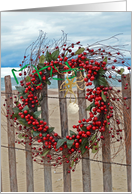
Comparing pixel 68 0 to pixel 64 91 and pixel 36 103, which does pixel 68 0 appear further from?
pixel 36 103

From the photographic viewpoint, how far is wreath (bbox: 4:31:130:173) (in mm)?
1985

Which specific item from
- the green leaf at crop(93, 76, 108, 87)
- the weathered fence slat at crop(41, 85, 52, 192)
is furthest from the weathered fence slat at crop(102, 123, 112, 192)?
the weathered fence slat at crop(41, 85, 52, 192)

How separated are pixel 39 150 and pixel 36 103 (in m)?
0.49

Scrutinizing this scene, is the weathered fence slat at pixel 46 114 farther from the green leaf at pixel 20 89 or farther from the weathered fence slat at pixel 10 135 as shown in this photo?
the weathered fence slat at pixel 10 135

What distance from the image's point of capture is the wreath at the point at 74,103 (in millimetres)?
1985

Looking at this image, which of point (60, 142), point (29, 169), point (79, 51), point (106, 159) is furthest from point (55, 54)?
point (29, 169)

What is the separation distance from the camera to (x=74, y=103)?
2082 mm

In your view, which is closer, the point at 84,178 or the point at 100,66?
the point at 100,66

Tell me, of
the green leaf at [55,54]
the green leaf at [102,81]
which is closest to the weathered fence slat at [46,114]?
the green leaf at [55,54]

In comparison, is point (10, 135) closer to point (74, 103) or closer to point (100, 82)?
point (74, 103)

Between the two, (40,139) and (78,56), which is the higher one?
(78,56)

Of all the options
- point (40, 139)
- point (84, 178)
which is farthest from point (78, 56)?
point (84, 178)

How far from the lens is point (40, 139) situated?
2117 millimetres

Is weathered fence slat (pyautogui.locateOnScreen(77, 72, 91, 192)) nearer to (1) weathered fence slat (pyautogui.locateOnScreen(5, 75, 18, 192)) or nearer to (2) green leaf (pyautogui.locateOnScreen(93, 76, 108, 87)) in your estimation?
(2) green leaf (pyautogui.locateOnScreen(93, 76, 108, 87))
